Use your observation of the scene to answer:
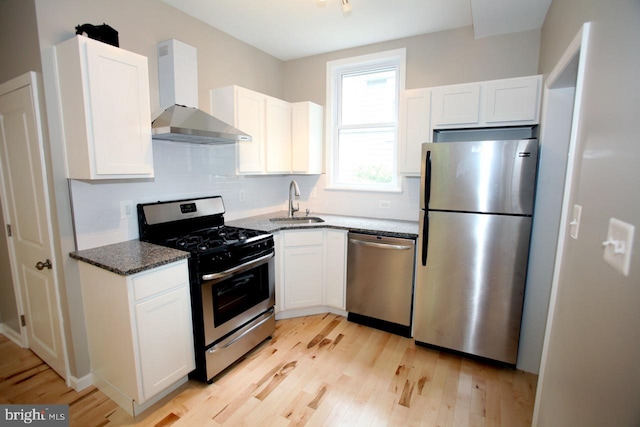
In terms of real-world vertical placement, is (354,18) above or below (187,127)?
above

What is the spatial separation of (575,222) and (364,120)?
2549 millimetres

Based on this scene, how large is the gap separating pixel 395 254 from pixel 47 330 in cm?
279

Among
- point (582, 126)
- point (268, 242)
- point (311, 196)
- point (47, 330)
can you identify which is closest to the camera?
point (582, 126)

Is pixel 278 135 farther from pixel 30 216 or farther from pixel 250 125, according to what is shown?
pixel 30 216

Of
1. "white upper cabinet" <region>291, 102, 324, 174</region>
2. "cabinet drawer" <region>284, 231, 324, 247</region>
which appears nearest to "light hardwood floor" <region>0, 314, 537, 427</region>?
"cabinet drawer" <region>284, 231, 324, 247</region>

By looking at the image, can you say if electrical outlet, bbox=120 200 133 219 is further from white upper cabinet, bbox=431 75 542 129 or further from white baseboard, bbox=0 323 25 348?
white upper cabinet, bbox=431 75 542 129

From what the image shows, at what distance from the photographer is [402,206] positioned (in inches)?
129

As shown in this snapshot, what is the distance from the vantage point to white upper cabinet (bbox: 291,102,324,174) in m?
3.40

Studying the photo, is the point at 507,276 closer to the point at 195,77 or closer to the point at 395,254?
the point at 395,254

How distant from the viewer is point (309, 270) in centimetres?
302

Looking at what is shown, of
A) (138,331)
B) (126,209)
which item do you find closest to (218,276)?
(138,331)

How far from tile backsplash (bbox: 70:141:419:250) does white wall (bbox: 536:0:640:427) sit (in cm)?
194

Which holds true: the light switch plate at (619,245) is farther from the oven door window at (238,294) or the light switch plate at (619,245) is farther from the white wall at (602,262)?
the oven door window at (238,294)

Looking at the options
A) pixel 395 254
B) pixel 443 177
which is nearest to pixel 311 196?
pixel 395 254
